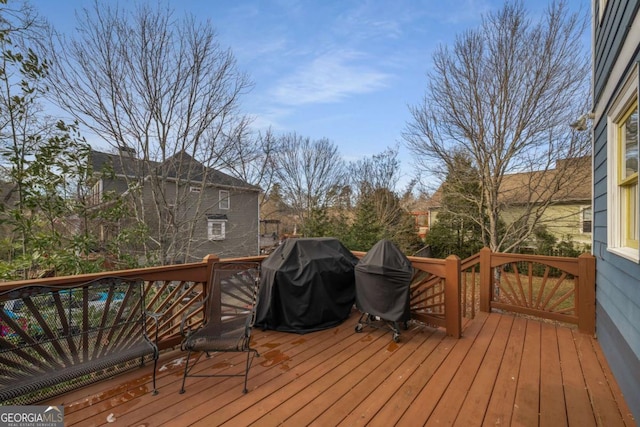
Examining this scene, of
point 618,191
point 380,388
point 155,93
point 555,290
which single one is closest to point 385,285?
point 380,388

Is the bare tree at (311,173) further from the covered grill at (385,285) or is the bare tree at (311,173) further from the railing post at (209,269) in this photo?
the railing post at (209,269)

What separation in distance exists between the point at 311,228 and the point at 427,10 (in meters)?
7.48

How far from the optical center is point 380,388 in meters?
2.29

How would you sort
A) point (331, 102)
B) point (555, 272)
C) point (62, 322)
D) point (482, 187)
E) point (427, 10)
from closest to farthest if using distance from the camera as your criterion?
point (62, 322) < point (427, 10) < point (482, 187) < point (331, 102) < point (555, 272)

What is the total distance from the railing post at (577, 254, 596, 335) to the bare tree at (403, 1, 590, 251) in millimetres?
3754

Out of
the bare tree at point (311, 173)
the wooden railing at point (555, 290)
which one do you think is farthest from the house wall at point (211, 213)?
the wooden railing at point (555, 290)

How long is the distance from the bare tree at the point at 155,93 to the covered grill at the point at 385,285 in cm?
415

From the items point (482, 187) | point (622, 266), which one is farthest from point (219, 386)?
point (482, 187)

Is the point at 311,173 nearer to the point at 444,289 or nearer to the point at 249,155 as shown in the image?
the point at 249,155

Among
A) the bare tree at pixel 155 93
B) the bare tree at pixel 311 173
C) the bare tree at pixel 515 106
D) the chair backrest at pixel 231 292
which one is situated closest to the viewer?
the chair backrest at pixel 231 292

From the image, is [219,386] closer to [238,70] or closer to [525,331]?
[525,331]

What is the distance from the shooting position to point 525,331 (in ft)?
11.5

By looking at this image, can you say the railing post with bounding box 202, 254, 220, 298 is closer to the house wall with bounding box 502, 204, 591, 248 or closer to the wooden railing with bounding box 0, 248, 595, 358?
the wooden railing with bounding box 0, 248, 595, 358
